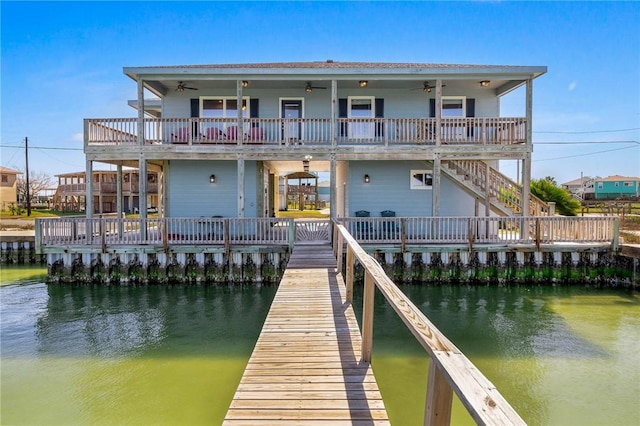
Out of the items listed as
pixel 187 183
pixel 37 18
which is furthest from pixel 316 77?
pixel 37 18

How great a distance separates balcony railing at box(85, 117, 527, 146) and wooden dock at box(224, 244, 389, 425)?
8560 mm

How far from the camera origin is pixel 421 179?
49.7ft

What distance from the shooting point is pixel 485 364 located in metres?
6.90

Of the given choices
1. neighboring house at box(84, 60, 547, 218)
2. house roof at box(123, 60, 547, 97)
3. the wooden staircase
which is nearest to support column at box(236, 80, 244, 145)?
neighboring house at box(84, 60, 547, 218)

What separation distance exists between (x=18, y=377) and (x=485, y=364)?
8.77m

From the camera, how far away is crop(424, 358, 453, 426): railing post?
6.34ft

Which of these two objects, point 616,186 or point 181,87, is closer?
point 181,87

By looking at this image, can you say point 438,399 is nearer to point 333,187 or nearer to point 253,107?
point 333,187

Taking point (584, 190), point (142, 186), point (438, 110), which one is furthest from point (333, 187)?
point (584, 190)

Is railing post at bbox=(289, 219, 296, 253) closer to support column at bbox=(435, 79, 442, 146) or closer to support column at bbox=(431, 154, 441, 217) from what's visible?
support column at bbox=(431, 154, 441, 217)

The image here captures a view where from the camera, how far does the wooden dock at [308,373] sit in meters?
3.13

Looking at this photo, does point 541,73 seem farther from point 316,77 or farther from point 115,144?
point 115,144

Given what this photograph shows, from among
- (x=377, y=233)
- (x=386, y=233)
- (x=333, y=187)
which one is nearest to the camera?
(x=386, y=233)

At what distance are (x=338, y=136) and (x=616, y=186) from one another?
6609cm
